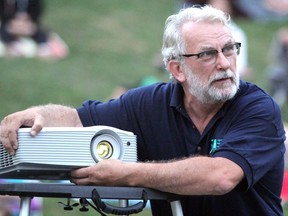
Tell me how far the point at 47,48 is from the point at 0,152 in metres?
7.69

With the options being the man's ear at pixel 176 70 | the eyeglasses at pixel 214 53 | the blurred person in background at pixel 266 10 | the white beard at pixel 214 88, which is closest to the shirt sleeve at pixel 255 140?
the white beard at pixel 214 88

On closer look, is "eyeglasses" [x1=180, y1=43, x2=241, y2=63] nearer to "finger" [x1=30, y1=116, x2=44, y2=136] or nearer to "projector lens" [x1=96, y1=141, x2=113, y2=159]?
"projector lens" [x1=96, y1=141, x2=113, y2=159]

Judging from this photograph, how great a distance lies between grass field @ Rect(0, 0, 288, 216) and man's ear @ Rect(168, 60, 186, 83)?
4889 mm

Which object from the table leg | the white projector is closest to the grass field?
the white projector

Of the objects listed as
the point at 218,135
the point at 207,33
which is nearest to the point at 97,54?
the point at 207,33

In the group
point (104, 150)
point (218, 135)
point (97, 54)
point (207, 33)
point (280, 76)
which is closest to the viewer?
point (104, 150)

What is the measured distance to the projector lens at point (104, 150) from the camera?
4348mm

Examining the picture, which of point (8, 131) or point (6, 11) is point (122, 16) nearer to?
point (6, 11)

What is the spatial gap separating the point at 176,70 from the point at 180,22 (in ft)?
0.81

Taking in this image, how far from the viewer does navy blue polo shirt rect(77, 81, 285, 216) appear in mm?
4473

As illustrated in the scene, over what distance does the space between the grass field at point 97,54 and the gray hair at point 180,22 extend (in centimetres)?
489

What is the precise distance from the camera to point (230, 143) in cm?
445

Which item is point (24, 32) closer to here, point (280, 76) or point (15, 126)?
point (280, 76)

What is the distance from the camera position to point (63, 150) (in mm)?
4246
